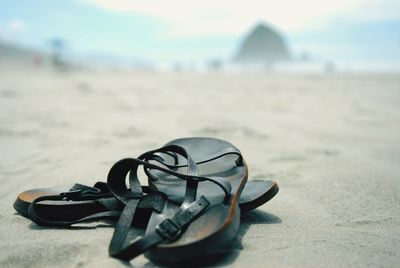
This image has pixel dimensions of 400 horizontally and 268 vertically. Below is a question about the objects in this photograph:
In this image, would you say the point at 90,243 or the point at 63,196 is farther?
the point at 63,196

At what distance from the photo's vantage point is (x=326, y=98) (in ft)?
18.6

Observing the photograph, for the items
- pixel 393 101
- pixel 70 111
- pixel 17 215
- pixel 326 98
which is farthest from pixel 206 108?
pixel 17 215

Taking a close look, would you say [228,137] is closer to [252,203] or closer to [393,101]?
[252,203]

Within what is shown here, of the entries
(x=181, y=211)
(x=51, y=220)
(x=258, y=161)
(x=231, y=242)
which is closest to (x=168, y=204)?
(x=181, y=211)

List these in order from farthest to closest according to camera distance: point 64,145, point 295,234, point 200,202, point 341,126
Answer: point 341,126 < point 64,145 < point 295,234 < point 200,202

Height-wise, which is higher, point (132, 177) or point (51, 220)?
point (132, 177)

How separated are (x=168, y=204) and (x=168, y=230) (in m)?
0.19

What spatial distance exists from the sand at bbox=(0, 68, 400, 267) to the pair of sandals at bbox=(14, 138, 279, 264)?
68mm

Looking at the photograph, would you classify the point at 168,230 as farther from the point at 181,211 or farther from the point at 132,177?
the point at 132,177

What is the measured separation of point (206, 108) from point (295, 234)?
347 centimetres

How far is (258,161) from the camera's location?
7.68 ft

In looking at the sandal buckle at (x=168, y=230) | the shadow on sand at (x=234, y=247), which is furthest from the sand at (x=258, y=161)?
the sandal buckle at (x=168, y=230)

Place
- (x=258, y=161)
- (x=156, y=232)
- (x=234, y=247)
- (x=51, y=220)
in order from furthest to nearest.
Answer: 1. (x=258, y=161)
2. (x=51, y=220)
3. (x=234, y=247)
4. (x=156, y=232)

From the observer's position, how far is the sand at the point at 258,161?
1.17 meters
